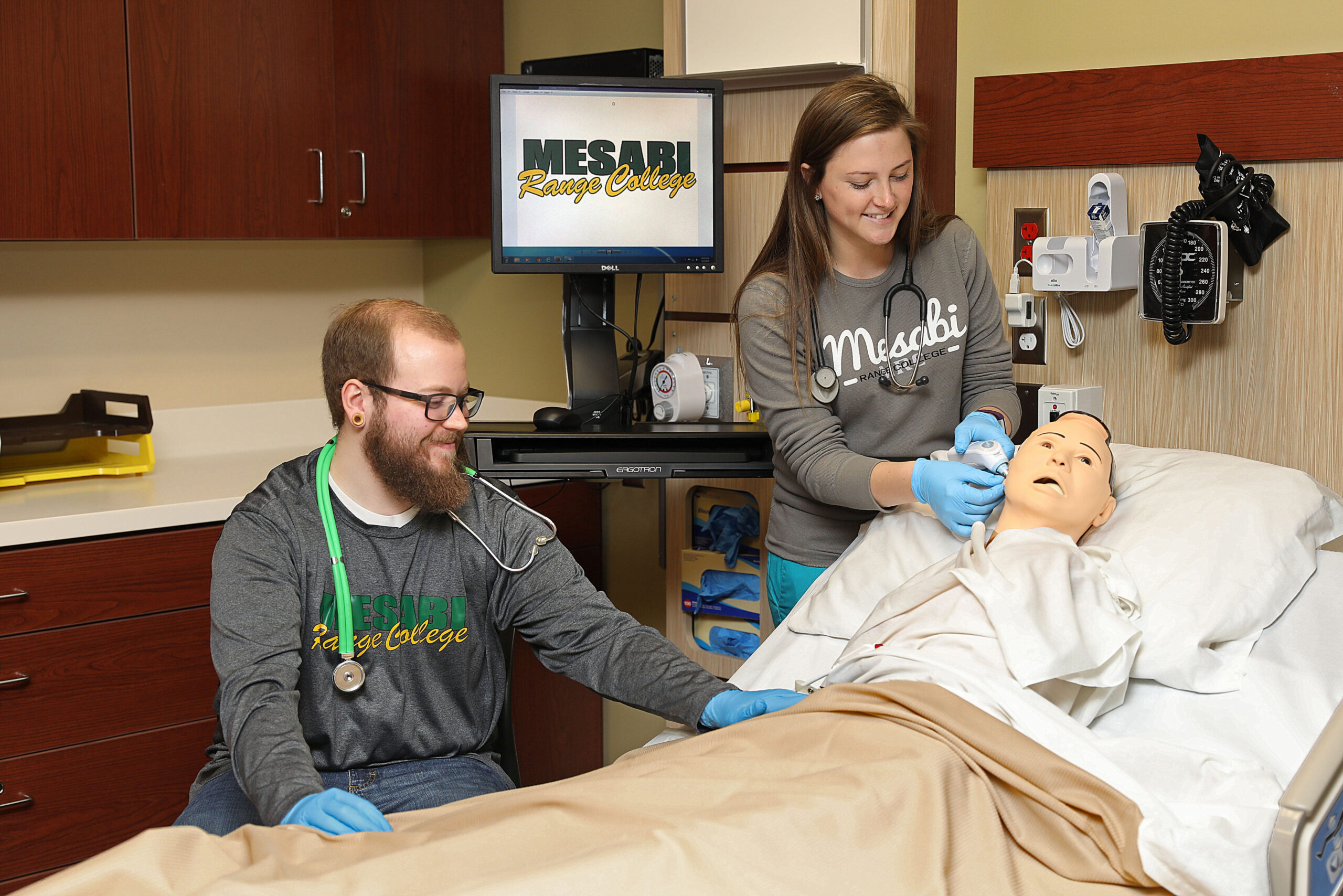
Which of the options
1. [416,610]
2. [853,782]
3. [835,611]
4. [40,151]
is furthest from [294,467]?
[40,151]

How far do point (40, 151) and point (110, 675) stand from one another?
1060 mm

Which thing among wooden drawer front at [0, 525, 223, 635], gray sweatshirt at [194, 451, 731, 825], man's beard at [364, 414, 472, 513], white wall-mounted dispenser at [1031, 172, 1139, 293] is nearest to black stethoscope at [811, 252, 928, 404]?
white wall-mounted dispenser at [1031, 172, 1139, 293]

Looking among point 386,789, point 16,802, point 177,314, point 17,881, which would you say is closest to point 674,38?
point 177,314

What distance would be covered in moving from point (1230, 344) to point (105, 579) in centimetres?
208

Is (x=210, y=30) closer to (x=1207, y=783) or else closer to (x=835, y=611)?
(x=835, y=611)

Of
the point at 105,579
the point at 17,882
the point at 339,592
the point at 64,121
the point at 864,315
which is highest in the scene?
the point at 64,121

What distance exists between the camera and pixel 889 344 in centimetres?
187

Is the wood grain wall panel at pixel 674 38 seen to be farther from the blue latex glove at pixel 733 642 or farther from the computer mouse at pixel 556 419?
the blue latex glove at pixel 733 642

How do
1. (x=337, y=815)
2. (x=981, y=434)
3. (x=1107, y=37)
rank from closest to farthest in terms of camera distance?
1. (x=337, y=815)
2. (x=981, y=434)
3. (x=1107, y=37)

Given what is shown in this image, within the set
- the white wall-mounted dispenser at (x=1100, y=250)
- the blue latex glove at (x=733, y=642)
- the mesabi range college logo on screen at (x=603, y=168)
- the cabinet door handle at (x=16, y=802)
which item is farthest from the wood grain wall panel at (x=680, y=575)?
the cabinet door handle at (x=16, y=802)

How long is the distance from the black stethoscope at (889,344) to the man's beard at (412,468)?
0.59m

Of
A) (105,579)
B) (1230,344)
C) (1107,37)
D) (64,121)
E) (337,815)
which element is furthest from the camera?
(64,121)

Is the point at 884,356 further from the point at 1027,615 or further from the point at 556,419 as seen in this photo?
the point at 556,419

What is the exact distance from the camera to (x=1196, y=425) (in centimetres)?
207
